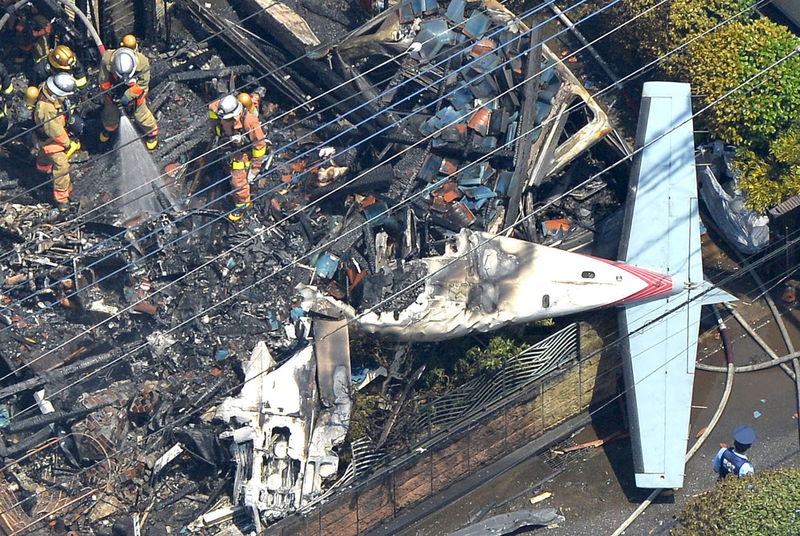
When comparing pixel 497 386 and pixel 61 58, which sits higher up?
pixel 61 58

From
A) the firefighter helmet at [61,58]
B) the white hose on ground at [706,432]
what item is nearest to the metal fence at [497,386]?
the white hose on ground at [706,432]

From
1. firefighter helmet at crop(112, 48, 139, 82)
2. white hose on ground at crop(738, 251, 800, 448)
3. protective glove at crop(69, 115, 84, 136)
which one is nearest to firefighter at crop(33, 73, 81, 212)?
protective glove at crop(69, 115, 84, 136)

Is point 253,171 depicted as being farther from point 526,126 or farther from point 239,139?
point 526,126

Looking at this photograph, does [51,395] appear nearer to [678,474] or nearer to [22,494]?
[22,494]

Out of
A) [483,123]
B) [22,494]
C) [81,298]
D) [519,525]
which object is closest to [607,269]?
[483,123]

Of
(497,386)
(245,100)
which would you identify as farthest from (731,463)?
(245,100)

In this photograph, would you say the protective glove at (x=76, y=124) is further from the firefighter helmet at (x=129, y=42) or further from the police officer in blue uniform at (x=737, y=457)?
the police officer in blue uniform at (x=737, y=457)
